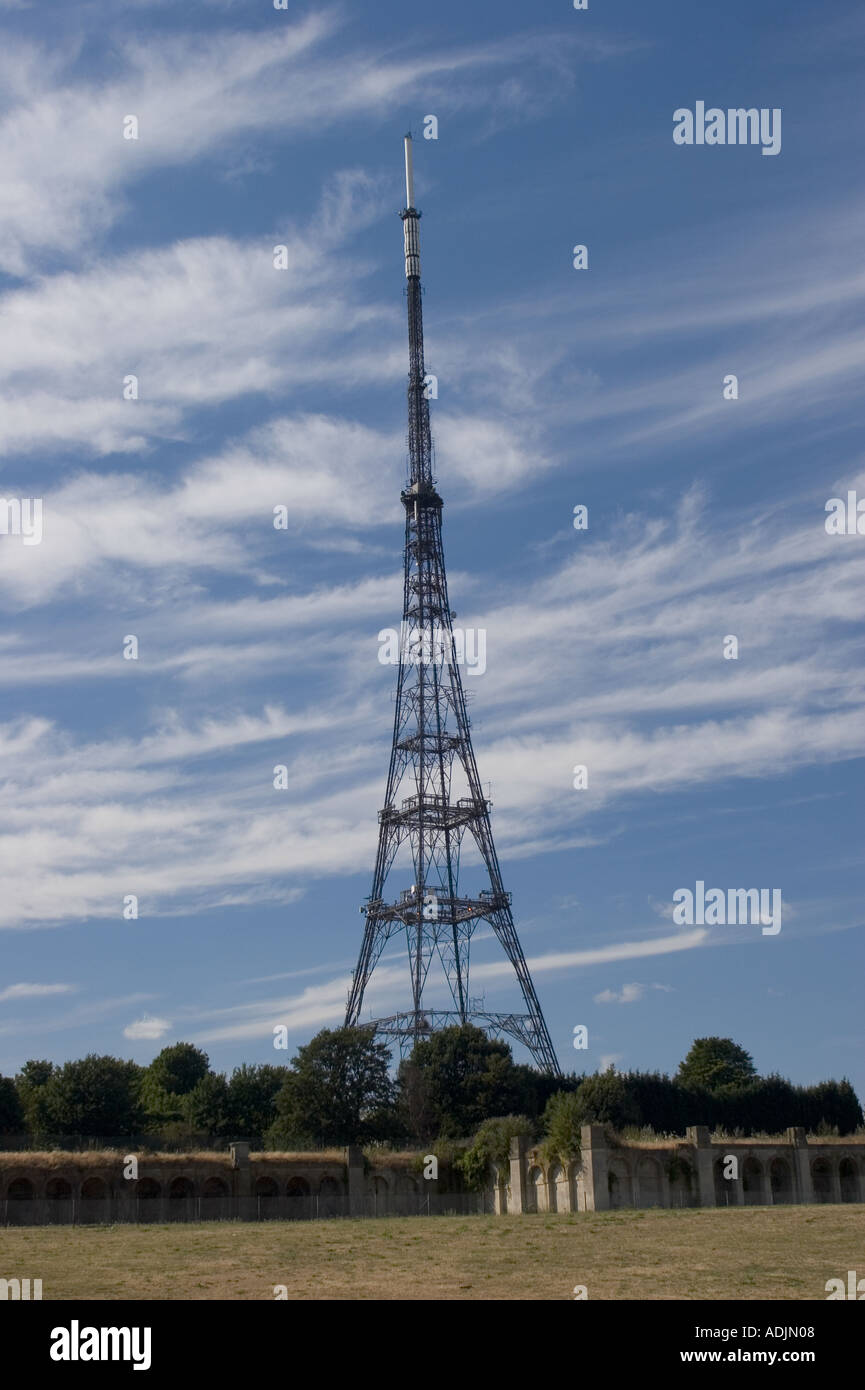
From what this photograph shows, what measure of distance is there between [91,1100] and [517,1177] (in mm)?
24150

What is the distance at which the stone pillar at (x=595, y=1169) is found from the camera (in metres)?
58.7

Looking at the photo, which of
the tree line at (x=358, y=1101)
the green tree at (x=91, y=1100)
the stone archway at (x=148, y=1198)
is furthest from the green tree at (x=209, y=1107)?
the stone archway at (x=148, y=1198)

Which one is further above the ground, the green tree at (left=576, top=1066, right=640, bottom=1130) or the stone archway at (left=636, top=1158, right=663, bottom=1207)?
the green tree at (left=576, top=1066, right=640, bottom=1130)

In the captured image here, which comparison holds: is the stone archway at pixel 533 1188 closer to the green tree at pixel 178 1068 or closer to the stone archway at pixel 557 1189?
the stone archway at pixel 557 1189

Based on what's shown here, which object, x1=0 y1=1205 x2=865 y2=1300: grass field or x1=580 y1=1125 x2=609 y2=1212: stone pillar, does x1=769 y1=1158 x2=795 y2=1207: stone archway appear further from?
x1=0 y1=1205 x2=865 y2=1300: grass field

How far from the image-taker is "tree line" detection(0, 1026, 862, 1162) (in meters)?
74.7

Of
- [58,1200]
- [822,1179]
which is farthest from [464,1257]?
[822,1179]

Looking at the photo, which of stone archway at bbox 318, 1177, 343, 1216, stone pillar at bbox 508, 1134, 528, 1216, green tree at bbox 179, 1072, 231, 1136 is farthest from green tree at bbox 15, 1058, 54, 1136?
stone pillar at bbox 508, 1134, 528, 1216

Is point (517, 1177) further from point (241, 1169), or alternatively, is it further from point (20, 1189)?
point (20, 1189)

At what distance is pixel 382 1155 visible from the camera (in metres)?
70.2

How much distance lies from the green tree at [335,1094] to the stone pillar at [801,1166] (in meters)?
20.9

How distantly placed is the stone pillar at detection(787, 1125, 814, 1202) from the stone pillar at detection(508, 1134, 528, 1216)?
13421mm

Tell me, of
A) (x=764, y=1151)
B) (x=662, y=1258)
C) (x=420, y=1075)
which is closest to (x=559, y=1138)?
(x=764, y=1151)
